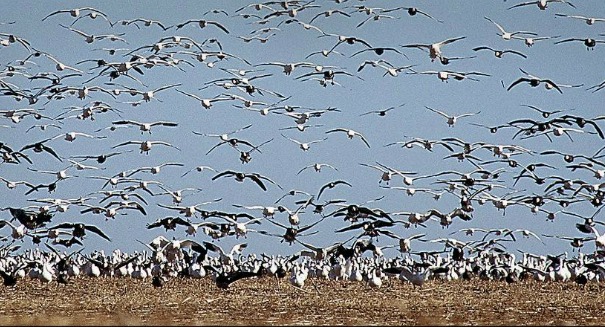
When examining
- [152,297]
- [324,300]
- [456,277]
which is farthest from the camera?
[456,277]

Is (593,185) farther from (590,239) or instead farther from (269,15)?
(269,15)

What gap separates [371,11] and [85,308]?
1353 centimetres

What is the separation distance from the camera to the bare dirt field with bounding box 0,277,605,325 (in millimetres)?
25688

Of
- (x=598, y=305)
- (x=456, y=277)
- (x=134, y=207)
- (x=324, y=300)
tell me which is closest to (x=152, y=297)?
(x=134, y=207)

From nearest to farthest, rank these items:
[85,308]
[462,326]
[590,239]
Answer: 1. [462,326]
2. [85,308]
3. [590,239]

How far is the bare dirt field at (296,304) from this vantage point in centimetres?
2569

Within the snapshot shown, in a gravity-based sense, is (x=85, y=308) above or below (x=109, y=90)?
below

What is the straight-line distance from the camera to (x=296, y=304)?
3080 cm

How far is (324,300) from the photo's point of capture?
32.5 metres

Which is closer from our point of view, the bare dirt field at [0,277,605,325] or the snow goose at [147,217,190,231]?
the bare dirt field at [0,277,605,325]

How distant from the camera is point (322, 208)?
37.5 meters

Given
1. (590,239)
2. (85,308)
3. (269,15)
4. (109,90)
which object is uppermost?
(269,15)

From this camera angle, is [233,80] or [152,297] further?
[233,80]

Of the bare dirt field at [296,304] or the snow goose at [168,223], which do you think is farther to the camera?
the snow goose at [168,223]
